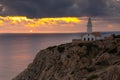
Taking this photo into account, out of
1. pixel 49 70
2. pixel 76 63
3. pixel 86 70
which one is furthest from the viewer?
pixel 49 70

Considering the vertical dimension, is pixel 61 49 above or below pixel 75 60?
above

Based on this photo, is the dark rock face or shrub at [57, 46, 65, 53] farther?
shrub at [57, 46, 65, 53]

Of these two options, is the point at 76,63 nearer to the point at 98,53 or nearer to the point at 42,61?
the point at 98,53

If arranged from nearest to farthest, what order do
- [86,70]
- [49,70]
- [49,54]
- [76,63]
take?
[86,70], [76,63], [49,70], [49,54]

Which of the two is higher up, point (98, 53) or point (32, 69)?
point (98, 53)

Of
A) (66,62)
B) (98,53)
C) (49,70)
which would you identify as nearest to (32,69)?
(49,70)

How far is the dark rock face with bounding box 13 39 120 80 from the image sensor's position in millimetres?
72062

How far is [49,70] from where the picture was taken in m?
83.1

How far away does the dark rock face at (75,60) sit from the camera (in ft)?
236

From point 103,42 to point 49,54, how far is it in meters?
17.3

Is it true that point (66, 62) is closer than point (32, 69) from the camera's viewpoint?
Yes

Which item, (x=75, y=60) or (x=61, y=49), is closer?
(x=75, y=60)

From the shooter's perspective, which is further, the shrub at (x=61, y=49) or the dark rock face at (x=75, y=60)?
the shrub at (x=61, y=49)

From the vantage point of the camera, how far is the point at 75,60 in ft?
257
